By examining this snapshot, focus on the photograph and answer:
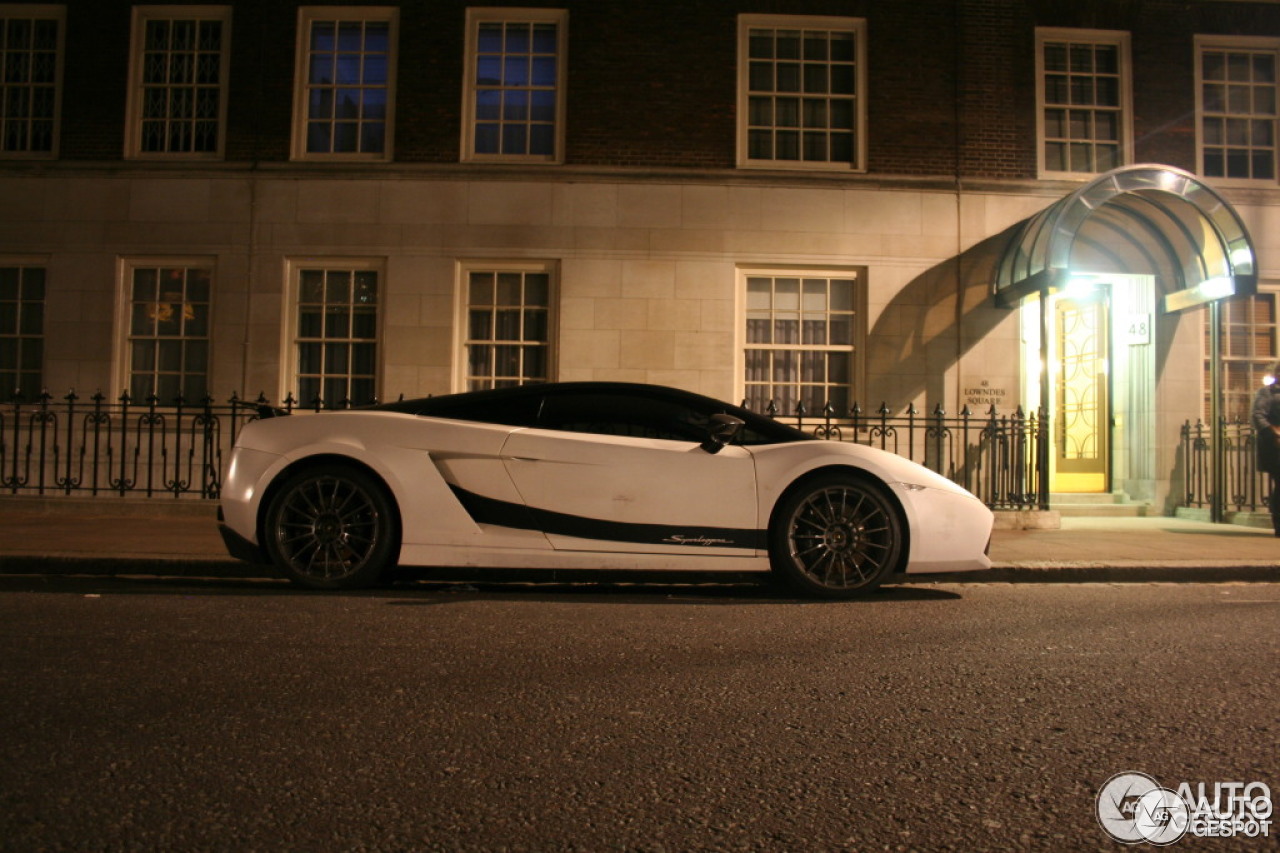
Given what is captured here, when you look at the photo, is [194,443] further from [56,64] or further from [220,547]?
[56,64]

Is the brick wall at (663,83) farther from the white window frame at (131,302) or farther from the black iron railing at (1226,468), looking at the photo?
the black iron railing at (1226,468)

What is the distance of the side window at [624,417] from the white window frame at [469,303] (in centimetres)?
694

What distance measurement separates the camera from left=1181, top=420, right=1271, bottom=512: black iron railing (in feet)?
42.5

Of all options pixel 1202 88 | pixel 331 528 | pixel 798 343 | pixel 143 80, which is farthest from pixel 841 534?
pixel 143 80

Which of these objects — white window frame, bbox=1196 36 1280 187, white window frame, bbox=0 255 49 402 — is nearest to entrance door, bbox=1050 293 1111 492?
white window frame, bbox=1196 36 1280 187

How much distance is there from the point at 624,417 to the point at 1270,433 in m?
7.96

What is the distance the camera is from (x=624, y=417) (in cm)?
668

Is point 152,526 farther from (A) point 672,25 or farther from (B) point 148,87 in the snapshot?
(A) point 672,25

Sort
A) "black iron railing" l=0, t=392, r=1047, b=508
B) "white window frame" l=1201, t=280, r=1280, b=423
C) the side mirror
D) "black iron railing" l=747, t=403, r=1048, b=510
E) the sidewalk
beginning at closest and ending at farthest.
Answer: the side mirror
the sidewalk
"black iron railing" l=747, t=403, r=1048, b=510
"black iron railing" l=0, t=392, r=1047, b=508
"white window frame" l=1201, t=280, r=1280, b=423

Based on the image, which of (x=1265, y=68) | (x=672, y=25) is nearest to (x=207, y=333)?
(x=672, y=25)

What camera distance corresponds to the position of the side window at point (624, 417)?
6621 millimetres

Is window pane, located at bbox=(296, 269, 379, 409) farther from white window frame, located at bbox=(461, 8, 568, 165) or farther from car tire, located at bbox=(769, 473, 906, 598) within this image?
car tire, located at bbox=(769, 473, 906, 598)

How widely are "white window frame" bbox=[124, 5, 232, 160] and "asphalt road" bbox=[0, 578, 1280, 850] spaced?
965 centimetres

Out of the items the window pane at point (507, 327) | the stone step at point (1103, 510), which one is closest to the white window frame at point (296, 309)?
the window pane at point (507, 327)
